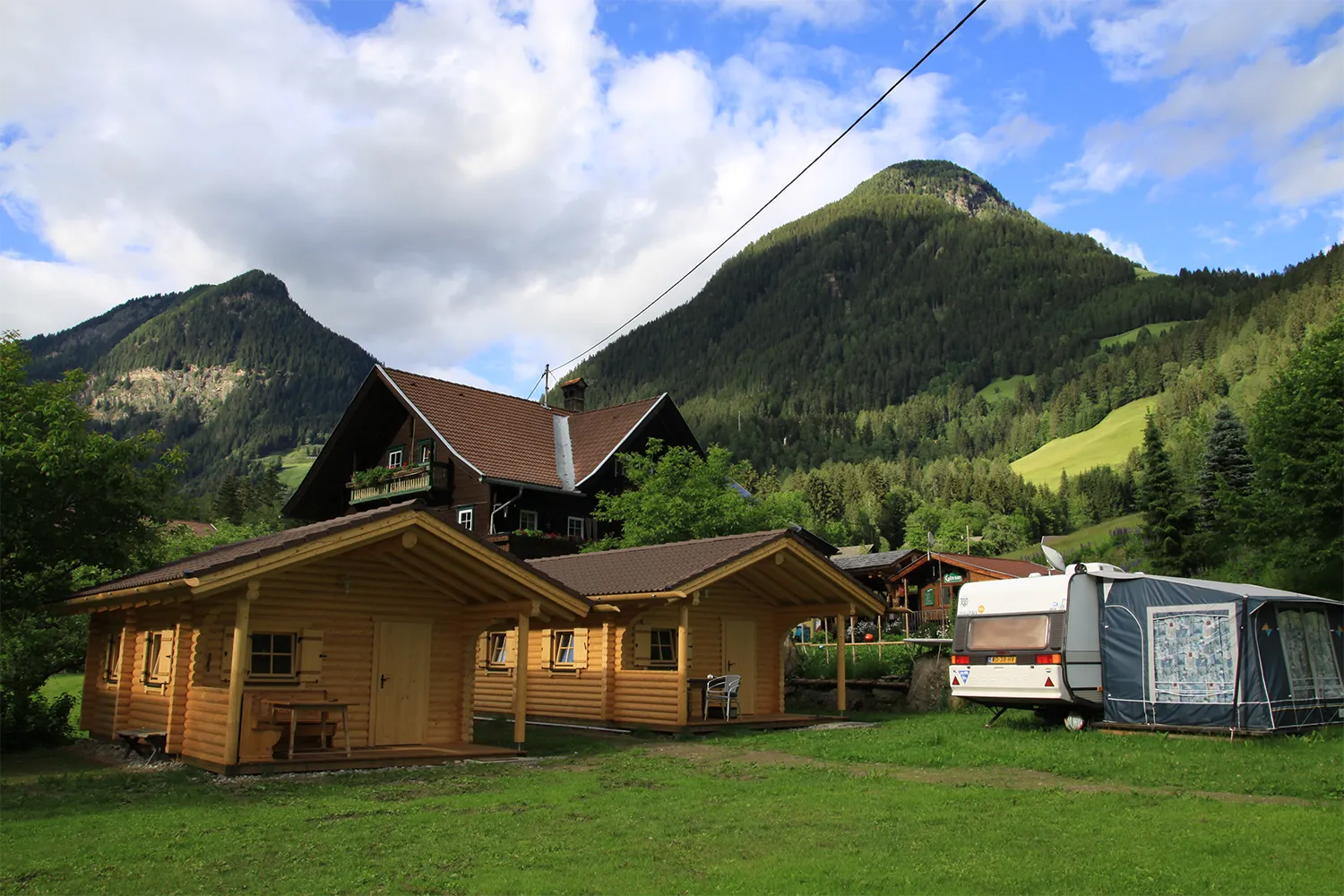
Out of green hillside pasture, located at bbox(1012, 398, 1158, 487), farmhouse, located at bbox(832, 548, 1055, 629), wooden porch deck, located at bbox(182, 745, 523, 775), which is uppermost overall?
green hillside pasture, located at bbox(1012, 398, 1158, 487)

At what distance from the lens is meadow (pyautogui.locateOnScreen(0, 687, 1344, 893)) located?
281 inches

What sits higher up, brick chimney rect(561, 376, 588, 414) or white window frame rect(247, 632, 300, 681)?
brick chimney rect(561, 376, 588, 414)

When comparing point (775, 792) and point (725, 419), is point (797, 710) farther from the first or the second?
point (725, 419)

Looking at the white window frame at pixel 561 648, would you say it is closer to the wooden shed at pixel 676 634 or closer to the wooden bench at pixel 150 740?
the wooden shed at pixel 676 634

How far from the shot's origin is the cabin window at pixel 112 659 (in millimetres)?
18406

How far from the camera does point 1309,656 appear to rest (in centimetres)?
1597

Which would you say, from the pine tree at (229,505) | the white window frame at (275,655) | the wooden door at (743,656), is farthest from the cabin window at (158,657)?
the pine tree at (229,505)

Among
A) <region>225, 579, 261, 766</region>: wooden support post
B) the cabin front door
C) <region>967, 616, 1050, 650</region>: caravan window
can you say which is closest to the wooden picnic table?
<region>225, 579, 261, 766</region>: wooden support post

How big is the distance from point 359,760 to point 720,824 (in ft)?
20.6

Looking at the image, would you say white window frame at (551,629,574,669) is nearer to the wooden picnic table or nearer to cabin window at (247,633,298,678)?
the wooden picnic table

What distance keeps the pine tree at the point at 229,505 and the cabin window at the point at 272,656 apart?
7740 cm

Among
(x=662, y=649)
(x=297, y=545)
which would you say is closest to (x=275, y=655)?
(x=297, y=545)

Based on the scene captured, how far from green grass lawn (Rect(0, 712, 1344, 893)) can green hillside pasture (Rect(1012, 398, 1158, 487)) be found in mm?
131299

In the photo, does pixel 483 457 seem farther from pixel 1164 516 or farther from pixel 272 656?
pixel 1164 516
